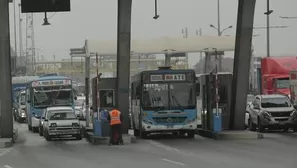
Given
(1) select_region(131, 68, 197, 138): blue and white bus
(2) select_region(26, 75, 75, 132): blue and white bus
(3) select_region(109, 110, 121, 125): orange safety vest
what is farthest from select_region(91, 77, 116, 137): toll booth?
(2) select_region(26, 75, 75, 132): blue and white bus

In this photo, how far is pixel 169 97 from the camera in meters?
28.4

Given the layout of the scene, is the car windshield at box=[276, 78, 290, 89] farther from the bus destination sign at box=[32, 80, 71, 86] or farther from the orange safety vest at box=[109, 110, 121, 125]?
the orange safety vest at box=[109, 110, 121, 125]

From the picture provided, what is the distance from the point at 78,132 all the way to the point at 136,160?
42.3 ft

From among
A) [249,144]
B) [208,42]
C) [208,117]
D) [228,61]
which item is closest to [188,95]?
[208,117]

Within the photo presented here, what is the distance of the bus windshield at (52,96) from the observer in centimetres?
4059

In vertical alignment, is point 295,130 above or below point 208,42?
below

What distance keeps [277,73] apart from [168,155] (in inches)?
833

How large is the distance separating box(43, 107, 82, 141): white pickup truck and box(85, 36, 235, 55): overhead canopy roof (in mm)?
10106

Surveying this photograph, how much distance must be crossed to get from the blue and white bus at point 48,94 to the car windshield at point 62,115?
834 cm

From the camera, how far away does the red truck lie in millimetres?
39500

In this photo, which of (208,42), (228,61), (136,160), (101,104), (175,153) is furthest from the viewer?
(228,61)

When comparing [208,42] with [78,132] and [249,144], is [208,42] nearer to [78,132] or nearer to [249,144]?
[78,132]

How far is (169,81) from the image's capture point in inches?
1118

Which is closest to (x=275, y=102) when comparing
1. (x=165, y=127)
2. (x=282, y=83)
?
(x=165, y=127)
